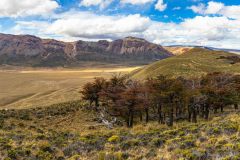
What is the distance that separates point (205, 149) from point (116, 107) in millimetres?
19793

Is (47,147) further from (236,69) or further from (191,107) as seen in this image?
(236,69)

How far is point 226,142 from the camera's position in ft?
42.5

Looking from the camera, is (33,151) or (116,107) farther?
(116,107)

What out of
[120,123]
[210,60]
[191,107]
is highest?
[210,60]

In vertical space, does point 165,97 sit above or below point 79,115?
above

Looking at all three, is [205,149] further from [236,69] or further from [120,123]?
[236,69]

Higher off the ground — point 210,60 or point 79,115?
point 210,60

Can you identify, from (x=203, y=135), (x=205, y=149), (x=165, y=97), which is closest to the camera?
(x=205, y=149)

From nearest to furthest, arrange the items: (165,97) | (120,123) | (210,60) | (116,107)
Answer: (165,97) < (116,107) < (120,123) < (210,60)

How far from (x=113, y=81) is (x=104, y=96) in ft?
20.5

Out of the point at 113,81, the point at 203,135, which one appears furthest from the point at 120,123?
the point at 203,135

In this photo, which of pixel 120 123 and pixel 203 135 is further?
pixel 120 123

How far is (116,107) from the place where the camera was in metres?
31.2

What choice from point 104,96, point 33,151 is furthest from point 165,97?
point 33,151
